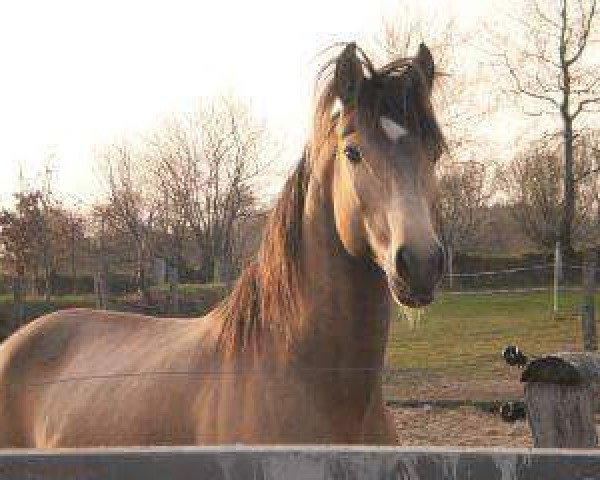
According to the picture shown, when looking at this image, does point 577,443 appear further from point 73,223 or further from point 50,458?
point 73,223

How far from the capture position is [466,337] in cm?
1598

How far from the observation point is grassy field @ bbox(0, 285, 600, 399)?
10352 mm

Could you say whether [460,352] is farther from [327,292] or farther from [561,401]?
[327,292]

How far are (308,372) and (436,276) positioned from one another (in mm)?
604

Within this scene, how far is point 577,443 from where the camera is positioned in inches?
121

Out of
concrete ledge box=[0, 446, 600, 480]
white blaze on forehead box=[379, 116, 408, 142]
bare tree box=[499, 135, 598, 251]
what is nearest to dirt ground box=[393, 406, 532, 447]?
white blaze on forehead box=[379, 116, 408, 142]

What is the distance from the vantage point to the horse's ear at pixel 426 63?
3.20 metres

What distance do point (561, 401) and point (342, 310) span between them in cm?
87

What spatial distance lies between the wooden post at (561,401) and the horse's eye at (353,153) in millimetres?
982

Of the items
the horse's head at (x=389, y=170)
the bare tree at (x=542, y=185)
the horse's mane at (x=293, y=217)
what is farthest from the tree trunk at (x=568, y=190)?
the horse's head at (x=389, y=170)

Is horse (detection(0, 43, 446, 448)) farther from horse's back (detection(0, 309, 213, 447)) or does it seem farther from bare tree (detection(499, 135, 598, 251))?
bare tree (detection(499, 135, 598, 251))

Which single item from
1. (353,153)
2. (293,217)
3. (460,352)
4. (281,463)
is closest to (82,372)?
(293,217)

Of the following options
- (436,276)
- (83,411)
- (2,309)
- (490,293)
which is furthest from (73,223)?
(436,276)

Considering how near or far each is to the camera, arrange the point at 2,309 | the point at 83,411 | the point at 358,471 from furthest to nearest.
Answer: the point at 2,309, the point at 83,411, the point at 358,471
